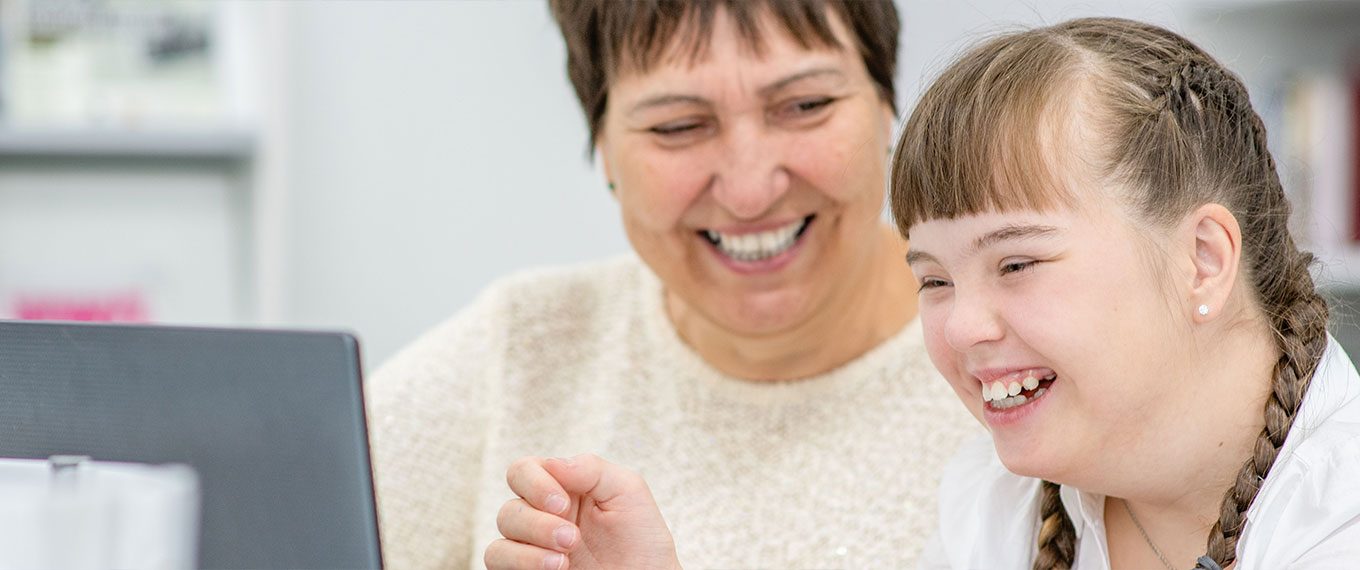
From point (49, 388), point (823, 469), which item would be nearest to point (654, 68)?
point (823, 469)

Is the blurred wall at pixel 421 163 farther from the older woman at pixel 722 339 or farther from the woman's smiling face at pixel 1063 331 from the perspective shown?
the woman's smiling face at pixel 1063 331

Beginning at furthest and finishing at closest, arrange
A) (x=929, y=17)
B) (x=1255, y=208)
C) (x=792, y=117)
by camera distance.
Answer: (x=929, y=17), (x=792, y=117), (x=1255, y=208)

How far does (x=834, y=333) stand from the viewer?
4.27 feet

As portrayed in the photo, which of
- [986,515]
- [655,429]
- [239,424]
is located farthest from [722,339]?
[239,424]

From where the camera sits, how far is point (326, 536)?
0.56 m

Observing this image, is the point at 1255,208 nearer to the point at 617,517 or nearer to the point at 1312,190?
the point at 617,517

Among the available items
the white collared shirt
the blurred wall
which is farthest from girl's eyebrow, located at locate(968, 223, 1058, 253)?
the blurred wall

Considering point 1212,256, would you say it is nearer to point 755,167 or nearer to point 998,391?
point 998,391

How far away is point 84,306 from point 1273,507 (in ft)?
6.42

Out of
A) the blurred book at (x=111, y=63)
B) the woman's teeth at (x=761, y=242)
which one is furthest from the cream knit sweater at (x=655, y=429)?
the blurred book at (x=111, y=63)

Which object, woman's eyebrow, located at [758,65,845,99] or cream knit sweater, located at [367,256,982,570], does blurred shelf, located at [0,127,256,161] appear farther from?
woman's eyebrow, located at [758,65,845,99]

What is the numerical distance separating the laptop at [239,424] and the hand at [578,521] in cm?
30

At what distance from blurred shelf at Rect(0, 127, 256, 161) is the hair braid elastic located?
1579 millimetres

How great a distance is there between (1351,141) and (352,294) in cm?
165
